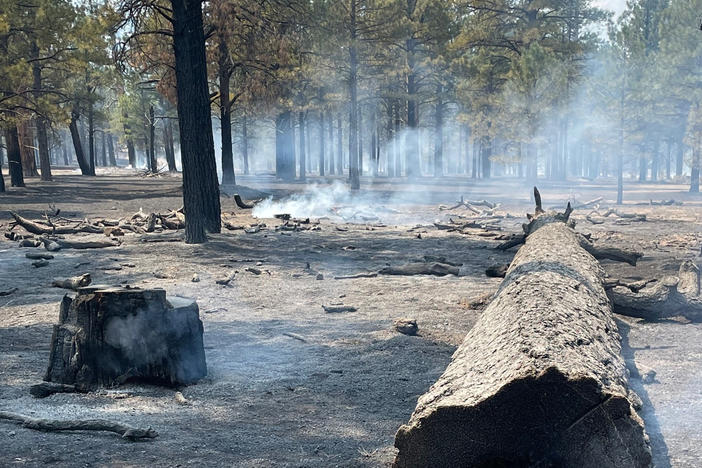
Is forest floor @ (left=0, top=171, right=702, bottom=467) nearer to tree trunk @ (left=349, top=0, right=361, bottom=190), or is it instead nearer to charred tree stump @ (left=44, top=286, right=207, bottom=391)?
charred tree stump @ (left=44, top=286, right=207, bottom=391)

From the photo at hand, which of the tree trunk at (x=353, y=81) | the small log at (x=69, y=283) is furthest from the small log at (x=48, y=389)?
the tree trunk at (x=353, y=81)

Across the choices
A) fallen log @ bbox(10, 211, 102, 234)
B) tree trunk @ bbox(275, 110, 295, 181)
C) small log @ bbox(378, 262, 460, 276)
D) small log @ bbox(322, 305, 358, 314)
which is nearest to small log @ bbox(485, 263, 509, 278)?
small log @ bbox(378, 262, 460, 276)

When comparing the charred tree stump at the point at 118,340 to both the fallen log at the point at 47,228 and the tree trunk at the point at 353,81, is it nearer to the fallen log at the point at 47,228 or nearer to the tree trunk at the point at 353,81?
the fallen log at the point at 47,228

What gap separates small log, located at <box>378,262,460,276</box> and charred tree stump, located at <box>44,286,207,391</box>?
5.47 m

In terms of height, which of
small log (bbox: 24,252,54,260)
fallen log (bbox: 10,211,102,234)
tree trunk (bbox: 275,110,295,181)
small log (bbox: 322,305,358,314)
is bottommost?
small log (bbox: 322,305,358,314)

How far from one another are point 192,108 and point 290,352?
812 cm

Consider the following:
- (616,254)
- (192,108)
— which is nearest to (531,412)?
(616,254)

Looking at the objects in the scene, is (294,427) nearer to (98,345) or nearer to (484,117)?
(98,345)

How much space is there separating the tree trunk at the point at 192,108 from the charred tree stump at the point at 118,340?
7.71 metres

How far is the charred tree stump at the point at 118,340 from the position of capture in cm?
474

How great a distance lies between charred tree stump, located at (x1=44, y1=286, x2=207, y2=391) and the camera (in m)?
4.74

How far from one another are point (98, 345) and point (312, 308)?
3.40 metres

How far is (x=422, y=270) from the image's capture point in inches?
396

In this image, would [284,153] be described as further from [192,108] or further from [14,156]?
[192,108]
